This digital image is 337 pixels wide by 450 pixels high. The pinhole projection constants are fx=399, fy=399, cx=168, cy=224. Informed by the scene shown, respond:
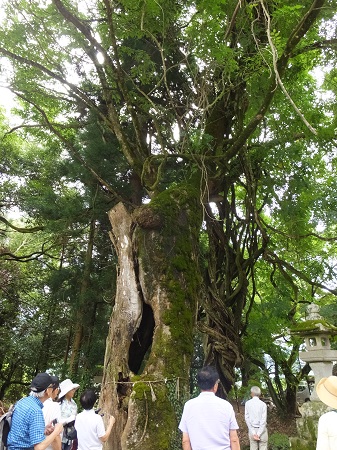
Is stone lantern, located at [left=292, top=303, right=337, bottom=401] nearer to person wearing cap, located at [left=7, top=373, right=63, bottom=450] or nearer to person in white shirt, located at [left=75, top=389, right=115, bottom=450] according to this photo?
person in white shirt, located at [left=75, top=389, right=115, bottom=450]

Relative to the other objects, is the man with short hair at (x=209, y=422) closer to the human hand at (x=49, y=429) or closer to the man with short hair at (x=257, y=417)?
the human hand at (x=49, y=429)

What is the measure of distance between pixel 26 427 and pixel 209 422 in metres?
1.10

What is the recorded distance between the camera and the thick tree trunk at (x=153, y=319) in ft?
12.3

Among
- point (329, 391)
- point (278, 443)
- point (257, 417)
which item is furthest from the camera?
point (278, 443)

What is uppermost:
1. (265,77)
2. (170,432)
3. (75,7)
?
(75,7)

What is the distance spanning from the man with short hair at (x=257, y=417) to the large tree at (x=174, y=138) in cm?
160

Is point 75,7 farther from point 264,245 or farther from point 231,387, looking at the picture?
point 231,387

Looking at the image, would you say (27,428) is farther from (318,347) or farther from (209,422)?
(318,347)

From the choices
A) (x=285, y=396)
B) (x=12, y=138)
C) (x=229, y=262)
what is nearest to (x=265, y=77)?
(x=229, y=262)

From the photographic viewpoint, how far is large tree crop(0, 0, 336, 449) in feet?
14.1

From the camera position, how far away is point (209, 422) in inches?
91.6

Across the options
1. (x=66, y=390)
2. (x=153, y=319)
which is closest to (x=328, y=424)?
(x=66, y=390)

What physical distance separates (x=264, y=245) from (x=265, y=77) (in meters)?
3.28

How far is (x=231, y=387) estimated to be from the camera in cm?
750
